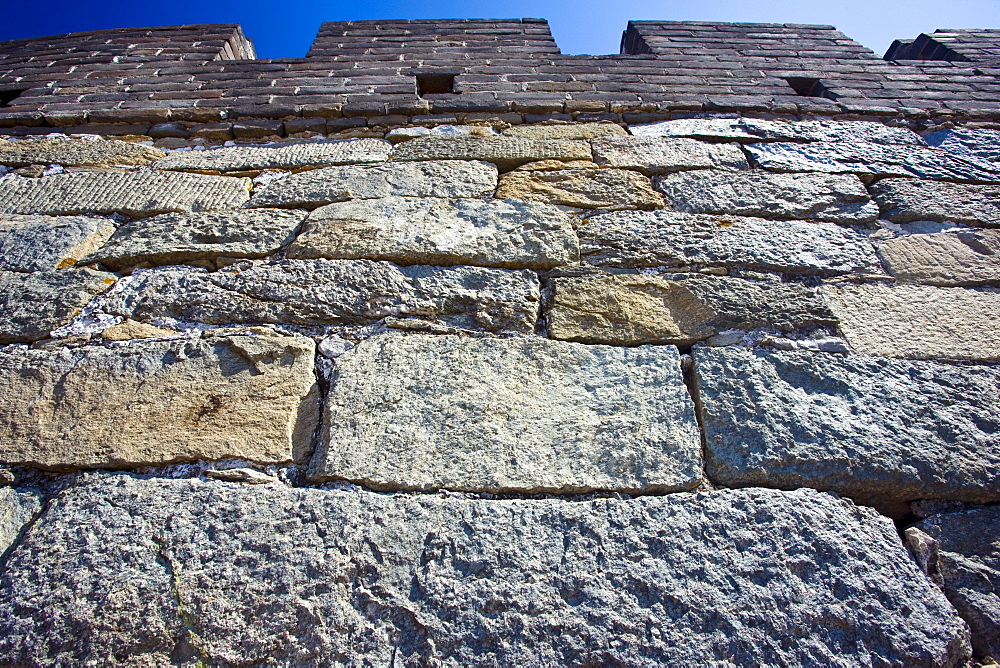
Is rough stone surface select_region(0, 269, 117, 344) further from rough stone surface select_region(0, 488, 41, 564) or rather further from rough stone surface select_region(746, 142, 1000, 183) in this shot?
rough stone surface select_region(746, 142, 1000, 183)

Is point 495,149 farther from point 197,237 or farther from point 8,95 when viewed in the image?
point 8,95

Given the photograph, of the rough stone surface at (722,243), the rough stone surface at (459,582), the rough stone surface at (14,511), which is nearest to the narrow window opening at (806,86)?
the rough stone surface at (722,243)

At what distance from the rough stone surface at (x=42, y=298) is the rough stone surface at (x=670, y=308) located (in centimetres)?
141

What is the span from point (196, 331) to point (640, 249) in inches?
54.6

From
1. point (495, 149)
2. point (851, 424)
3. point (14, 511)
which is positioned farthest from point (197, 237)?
point (851, 424)

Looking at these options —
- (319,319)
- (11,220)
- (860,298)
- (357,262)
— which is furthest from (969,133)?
(11,220)

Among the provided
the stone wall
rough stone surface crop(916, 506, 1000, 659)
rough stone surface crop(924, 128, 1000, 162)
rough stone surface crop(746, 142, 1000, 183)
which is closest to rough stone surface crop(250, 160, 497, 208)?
the stone wall

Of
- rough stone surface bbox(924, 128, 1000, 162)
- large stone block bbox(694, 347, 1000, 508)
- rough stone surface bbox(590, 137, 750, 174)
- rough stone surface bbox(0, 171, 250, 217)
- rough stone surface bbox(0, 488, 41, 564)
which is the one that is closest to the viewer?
rough stone surface bbox(0, 488, 41, 564)

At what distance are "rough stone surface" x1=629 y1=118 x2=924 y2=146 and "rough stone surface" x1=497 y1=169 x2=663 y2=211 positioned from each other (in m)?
0.45

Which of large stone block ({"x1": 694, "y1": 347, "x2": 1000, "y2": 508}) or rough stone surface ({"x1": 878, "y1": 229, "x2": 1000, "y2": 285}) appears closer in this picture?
large stone block ({"x1": 694, "y1": 347, "x2": 1000, "y2": 508})

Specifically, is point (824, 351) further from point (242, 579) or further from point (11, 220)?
point (11, 220)

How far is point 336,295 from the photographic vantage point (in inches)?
62.9

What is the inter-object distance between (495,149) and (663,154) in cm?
70

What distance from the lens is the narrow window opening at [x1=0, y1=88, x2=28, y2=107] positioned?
8.99 feet
